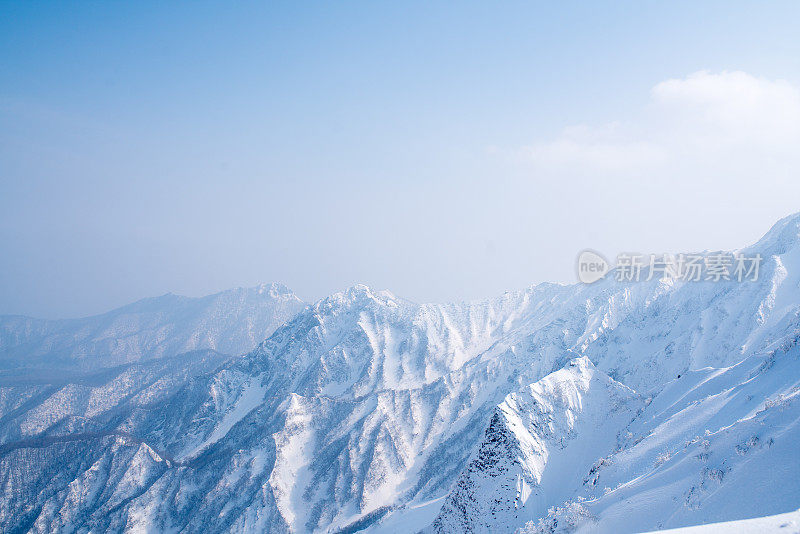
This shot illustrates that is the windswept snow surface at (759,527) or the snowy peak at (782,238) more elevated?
the snowy peak at (782,238)

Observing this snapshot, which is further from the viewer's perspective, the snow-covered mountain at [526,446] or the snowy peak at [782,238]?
the snowy peak at [782,238]

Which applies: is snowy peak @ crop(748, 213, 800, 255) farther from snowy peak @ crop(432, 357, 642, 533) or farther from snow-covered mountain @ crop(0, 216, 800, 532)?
snowy peak @ crop(432, 357, 642, 533)

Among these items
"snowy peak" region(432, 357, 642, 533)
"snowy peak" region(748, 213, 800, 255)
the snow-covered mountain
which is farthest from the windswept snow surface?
"snowy peak" region(748, 213, 800, 255)

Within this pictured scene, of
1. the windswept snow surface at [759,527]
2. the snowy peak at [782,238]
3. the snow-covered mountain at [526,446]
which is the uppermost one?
the snowy peak at [782,238]

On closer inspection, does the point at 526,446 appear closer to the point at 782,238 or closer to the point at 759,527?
the point at 759,527

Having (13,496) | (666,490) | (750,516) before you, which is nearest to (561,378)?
(666,490)

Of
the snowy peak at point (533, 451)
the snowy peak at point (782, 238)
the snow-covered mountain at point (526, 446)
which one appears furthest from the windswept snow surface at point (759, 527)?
the snowy peak at point (782, 238)

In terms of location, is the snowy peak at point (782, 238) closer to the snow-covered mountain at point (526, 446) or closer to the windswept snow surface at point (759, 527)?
the snow-covered mountain at point (526, 446)

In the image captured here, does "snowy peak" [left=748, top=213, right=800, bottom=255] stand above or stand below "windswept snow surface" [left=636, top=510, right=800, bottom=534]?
above

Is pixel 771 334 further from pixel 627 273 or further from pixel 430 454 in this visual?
pixel 430 454
